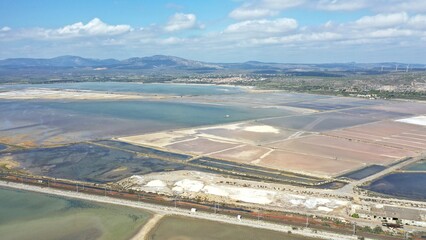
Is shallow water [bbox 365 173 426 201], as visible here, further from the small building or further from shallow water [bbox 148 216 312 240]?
shallow water [bbox 148 216 312 240]

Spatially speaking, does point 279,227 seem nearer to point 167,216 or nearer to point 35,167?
point 167,216

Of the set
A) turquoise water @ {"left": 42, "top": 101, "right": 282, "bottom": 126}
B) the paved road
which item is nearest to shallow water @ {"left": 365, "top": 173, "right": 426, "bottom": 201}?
the paved road

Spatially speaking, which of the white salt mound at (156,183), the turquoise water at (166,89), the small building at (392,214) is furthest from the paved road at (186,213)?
the turquoise water at (166,89)

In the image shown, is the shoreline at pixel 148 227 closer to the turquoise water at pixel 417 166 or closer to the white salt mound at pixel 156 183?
the white salt mound at pixel 156 183

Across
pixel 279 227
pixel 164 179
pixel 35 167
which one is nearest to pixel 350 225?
pixel 279 227

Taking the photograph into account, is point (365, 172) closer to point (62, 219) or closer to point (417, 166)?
point (417, 166)
